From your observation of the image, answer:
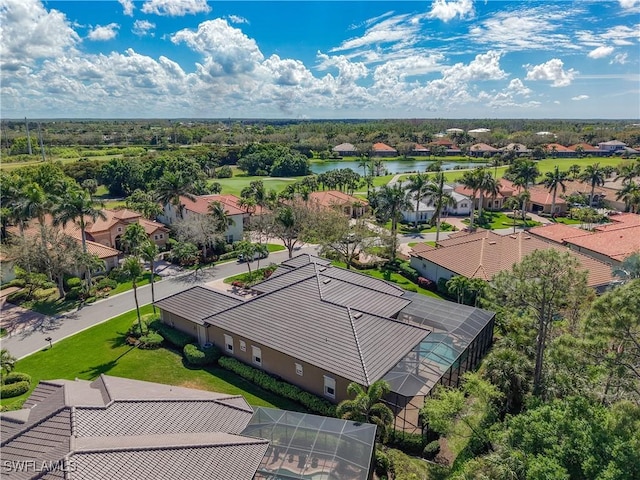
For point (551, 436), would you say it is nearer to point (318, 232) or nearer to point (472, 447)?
point (472, 447)

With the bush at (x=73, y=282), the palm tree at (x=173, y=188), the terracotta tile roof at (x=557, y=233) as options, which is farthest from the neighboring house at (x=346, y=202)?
the bush at (x=73, y=282)

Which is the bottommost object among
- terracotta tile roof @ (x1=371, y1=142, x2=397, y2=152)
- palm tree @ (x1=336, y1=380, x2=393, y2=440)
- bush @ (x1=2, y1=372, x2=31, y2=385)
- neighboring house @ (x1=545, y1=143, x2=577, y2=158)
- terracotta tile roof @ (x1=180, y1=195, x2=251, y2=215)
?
bush @ (x1=2, y1=372, x2=31, y2=385)

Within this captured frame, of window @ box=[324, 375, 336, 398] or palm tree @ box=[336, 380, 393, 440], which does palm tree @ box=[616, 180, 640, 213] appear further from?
palm tree @ box=[336, 380, 393, 440]

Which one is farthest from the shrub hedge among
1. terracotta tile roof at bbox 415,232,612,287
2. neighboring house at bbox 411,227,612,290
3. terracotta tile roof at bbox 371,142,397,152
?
terracotta tile roof at bbox 371,142,397,152

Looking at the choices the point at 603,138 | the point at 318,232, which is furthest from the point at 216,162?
the point at 603,138

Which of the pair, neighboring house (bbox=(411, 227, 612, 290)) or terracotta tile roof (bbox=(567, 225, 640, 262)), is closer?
neighboring house (bbox=(411, 227, 612, 290))

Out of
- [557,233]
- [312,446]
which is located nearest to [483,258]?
[557,233]

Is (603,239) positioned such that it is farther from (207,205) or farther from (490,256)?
(207,205)
